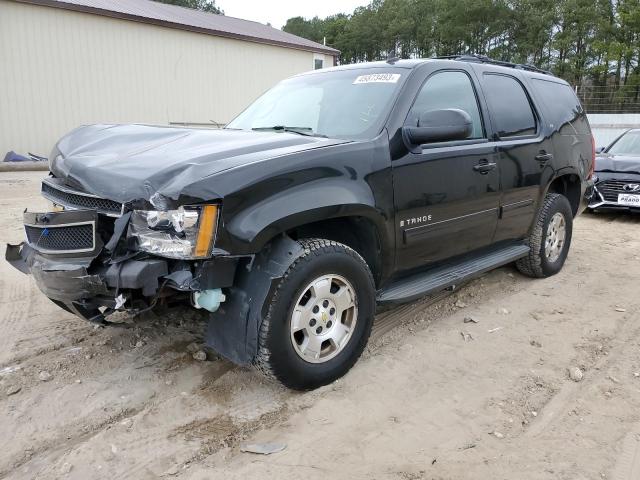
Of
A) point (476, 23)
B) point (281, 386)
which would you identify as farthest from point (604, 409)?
point (476, 23)

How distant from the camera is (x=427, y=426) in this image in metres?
2.72

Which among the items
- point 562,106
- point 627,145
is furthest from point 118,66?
point 562,106

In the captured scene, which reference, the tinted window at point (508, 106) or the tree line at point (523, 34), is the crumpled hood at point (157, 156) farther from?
the tree line at point (523, 34)

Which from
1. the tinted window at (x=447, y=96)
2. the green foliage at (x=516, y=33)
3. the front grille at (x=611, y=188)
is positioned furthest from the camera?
the green foliage at (x=516, y=33)

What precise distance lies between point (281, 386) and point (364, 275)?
2.65 feet

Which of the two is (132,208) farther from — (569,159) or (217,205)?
(569,159)

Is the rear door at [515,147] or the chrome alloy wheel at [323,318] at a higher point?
the rear door at [515,147]

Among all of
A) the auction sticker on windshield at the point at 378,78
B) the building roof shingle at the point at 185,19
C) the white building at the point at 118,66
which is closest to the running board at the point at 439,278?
the auction sticker on windshield at the point at 378,78

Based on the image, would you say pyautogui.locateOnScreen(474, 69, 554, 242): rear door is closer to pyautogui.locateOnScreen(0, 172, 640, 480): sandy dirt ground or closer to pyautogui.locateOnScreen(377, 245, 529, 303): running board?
pyautogui.locateOnScreen(377, 245, 529, 303): running board

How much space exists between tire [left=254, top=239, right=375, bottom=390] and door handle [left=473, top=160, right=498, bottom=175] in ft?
4.45

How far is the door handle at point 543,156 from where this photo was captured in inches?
Result: 181

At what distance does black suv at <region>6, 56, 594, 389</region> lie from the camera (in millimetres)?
2539

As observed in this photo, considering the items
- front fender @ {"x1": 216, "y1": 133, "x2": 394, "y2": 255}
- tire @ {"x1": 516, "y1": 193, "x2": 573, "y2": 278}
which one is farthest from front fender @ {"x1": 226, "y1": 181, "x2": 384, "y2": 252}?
tire @ {"x1": 516, "y1": 193, "x2": 573, "y2": 278}

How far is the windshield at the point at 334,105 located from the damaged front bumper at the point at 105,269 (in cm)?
131
